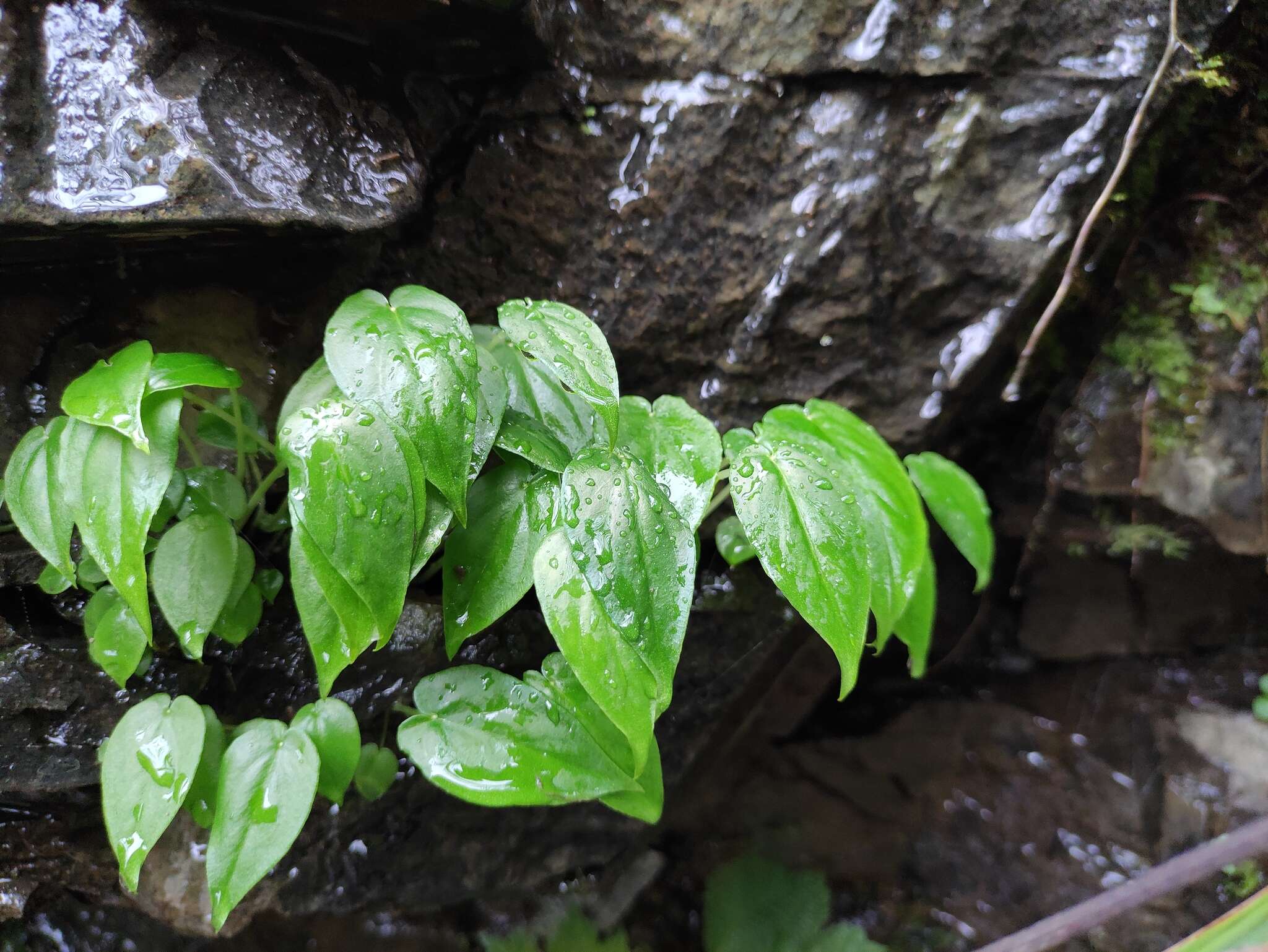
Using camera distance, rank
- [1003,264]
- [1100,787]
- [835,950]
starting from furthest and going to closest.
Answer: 1. [1100,787]
2. [835,950]
3. [1003,264]

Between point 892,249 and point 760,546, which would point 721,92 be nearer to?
point 892,249

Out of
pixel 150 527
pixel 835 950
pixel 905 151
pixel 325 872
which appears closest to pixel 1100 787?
pixel 835 950

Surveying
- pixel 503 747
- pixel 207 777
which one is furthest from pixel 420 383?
pixel 207 777

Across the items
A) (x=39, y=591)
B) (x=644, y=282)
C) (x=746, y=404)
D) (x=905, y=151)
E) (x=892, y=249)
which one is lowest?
(x=39, y=591)

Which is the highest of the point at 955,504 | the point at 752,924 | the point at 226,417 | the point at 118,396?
the point at 955,504

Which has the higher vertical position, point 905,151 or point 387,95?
point 905,151

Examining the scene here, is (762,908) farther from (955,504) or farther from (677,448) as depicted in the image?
(677,448)
